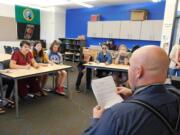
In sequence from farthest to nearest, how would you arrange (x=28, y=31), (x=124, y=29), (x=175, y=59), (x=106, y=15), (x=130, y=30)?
(x=28, y=31) < (x=106, y=15) < (x=124, y=29) < (x=130, y=30) < (x=175, y=59)

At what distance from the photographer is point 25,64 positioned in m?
3.64

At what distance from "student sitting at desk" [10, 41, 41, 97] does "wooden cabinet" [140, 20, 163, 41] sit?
5.07 meters

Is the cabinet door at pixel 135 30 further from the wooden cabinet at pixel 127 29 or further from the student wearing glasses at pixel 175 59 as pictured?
the student wearing glasses at pixel 175 59

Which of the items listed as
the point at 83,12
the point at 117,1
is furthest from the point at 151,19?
the point at 83,12

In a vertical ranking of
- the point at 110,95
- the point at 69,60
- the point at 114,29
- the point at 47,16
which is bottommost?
the point at 69,60

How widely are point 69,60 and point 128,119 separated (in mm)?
8792

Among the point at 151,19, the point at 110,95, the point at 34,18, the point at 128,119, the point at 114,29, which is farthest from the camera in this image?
the point at 34,18

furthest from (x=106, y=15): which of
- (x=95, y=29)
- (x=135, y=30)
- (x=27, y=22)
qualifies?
(x=27, y=22)

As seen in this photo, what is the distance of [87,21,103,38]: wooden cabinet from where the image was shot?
28.0ft

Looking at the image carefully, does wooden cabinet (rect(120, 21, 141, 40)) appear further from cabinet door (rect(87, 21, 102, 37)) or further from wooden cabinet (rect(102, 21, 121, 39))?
cabinet door (rect(87, 21, 102, 37))

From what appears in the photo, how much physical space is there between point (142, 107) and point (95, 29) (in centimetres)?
817

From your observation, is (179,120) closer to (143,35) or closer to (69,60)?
(143,35)

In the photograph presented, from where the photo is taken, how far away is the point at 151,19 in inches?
293

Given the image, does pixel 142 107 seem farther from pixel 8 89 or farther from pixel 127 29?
pixel 127 29
